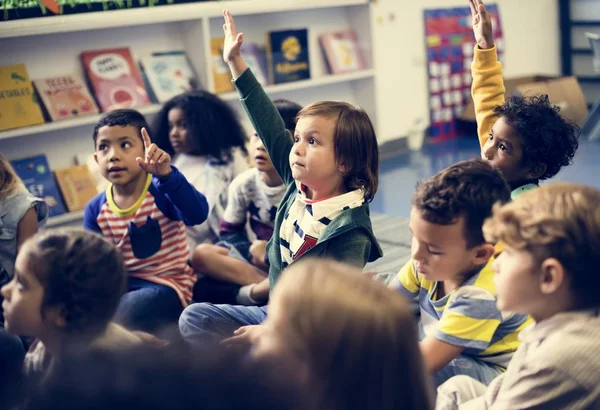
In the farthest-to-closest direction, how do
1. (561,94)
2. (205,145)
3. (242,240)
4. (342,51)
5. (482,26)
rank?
(561,94), (342,51), (205,145), (242,240), (482,26)

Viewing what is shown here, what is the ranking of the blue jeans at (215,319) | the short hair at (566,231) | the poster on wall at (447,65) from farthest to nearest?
the poster on wall at (447,65), the blue jeans at (215,319), the short hair at (566,231)

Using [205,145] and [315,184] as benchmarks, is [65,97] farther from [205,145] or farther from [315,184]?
[315,184]

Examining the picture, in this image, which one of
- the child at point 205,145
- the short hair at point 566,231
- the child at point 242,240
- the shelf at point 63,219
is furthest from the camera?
the shelf at point 63,219

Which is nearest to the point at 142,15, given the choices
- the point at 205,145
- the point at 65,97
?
the point at 65,97

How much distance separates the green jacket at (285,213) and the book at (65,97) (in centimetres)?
178

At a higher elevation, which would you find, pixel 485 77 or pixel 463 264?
pixel 485 77

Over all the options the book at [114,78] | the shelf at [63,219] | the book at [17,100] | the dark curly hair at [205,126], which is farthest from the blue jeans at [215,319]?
the book at [114,78]

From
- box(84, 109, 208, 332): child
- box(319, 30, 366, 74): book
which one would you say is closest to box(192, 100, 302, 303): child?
box(84, 109, 208, 332): child

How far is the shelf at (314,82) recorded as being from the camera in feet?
13.3

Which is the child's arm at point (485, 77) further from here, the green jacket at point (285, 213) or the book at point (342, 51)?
the book at point (342, 51)

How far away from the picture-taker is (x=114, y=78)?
143 inches

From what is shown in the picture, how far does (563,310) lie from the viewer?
115cm

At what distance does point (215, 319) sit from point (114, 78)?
6.74 ft

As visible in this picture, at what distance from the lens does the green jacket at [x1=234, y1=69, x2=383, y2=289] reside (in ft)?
5.70
